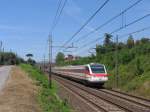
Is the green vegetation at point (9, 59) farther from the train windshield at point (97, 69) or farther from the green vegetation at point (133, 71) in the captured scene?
the train windshield at point (97, 69)

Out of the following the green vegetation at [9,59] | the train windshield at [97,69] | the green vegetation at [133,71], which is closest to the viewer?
the green vegetation at [133,71]

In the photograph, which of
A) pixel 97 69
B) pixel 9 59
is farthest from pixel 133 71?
pixel 9 59

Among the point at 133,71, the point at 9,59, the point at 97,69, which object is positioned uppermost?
the point at 9,59

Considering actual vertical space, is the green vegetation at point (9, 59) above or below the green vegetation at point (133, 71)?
above

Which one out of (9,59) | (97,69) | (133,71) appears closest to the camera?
(97,69)

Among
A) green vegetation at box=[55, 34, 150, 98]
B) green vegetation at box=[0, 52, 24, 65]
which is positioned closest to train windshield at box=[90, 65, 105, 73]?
green vegetation at box=[55, 34, 150, 98]

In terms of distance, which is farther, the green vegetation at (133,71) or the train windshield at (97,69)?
the train windshield at (97,69)

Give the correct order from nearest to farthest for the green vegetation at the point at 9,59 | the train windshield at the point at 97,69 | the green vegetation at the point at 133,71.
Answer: the green vegetation at the point at 133,71, the train windshield at the point at 97,69, the green vegetation at the point at 9,59

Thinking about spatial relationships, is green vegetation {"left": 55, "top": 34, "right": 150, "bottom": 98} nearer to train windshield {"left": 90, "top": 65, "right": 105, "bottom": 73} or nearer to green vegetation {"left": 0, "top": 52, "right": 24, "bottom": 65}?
train windshield {"left": 90, "top": 65, "right": 105, "bottom": 73}

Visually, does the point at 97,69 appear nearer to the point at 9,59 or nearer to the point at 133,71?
the point at 133,71

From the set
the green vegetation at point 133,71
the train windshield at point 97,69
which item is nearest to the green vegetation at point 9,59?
the green vegetation at point 133,71

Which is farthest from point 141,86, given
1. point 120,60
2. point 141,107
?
point 120,60

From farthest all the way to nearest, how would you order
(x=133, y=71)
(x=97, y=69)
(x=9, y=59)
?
(x=9, y=59) → (x=133, y=71) → (x=97, y=69)

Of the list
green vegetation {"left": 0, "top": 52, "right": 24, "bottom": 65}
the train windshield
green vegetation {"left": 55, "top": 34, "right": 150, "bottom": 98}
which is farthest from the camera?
green vegetation {"left": 0, "top": 52, "right": 24, "bottom": 65}
